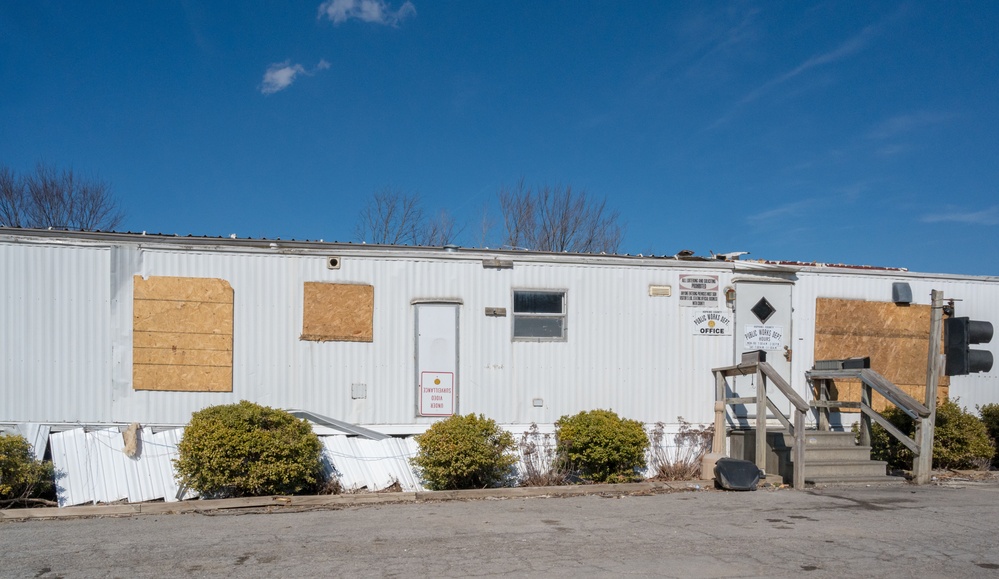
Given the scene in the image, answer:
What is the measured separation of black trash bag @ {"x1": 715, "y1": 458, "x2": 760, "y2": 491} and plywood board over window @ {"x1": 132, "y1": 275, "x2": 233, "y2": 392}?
6.77m

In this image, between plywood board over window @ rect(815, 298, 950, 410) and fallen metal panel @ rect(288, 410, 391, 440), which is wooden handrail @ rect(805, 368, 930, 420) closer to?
plywood board over window @ rect(815, 298, 950, 410)

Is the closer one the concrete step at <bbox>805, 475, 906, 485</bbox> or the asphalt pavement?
the asphalt pavement

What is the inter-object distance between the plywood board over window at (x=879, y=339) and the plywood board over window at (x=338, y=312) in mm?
7052

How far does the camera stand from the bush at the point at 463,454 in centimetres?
1048

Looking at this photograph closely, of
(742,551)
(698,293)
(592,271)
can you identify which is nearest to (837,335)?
(698,293)

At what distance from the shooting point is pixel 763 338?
41.9 feet

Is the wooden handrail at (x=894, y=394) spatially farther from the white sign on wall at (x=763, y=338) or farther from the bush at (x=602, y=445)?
the bush at (x=602, y=445)

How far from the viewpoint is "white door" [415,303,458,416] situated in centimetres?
1163

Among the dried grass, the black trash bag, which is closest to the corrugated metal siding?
the dried grass

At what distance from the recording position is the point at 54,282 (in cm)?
1084

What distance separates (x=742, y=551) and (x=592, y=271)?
221 inches

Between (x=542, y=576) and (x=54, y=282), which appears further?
(x=54, y=282)

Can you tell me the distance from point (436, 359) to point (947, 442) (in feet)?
25.9

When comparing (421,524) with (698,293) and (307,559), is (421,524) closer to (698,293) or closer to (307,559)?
(307,559)
